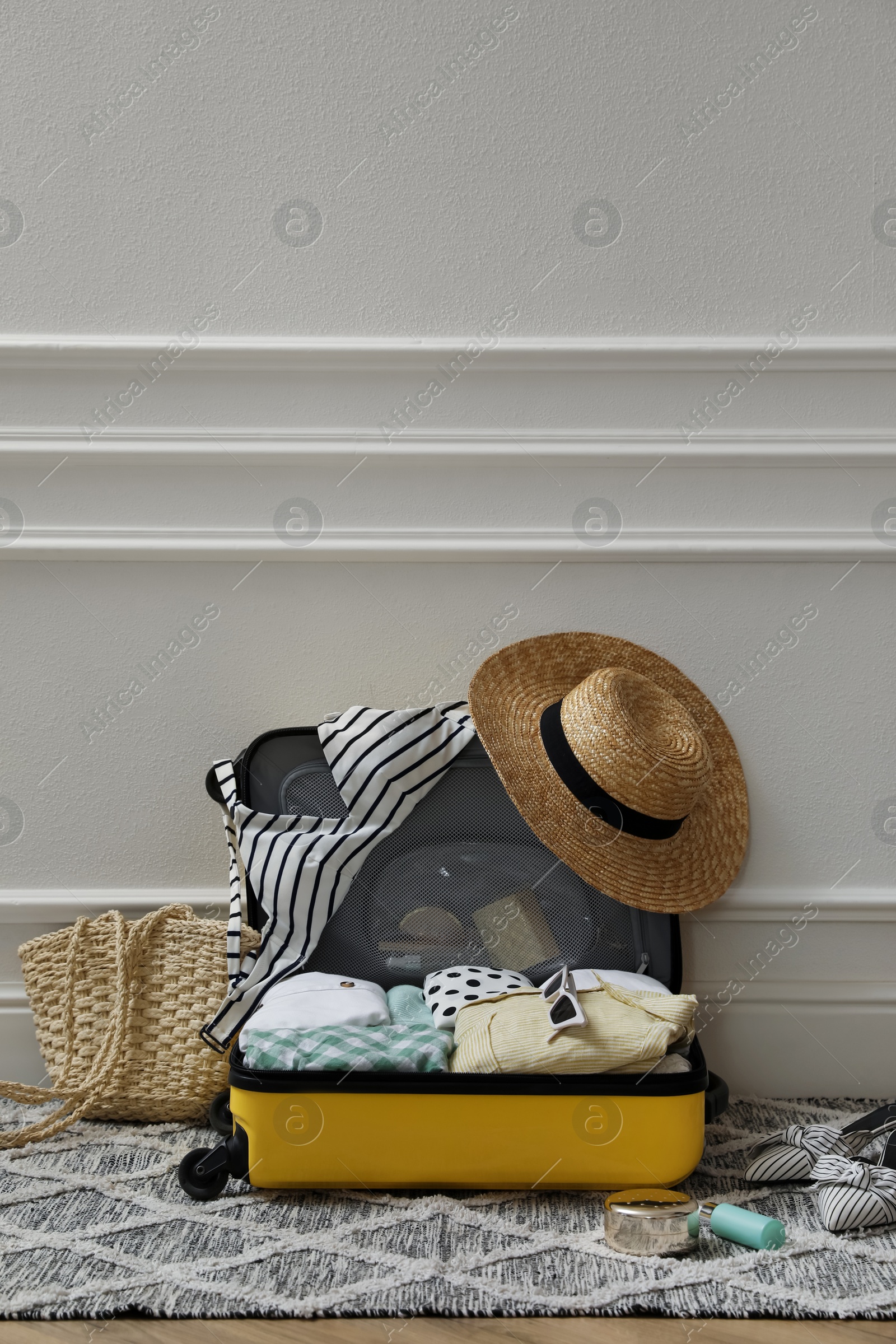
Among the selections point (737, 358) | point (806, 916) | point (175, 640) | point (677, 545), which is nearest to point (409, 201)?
point (737, 358)

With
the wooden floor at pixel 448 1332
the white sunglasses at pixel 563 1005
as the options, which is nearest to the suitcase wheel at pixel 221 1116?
the wooden floor at pixel 448 1332

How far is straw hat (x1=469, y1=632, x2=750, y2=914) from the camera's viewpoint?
162 centimetres

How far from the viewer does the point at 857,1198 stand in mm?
1303

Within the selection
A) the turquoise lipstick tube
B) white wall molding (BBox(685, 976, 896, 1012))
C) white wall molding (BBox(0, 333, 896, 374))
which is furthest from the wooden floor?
white wall molding (BBox(0, 333, 896, 374))

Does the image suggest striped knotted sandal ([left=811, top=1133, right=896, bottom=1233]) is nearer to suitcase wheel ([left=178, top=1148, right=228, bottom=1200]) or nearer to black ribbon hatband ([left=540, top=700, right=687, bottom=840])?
black ribbon hatband ([left=540, top=700, right=687, bottom=840])

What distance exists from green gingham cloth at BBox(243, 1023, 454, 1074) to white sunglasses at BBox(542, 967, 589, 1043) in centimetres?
17

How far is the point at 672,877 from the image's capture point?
5.69 feet

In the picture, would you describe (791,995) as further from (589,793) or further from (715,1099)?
(589,793)

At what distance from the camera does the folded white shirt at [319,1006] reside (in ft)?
4.70

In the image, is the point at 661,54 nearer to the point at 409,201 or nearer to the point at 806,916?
the point at 409,201

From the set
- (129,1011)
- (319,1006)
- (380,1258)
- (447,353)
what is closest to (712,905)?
(319,1006)

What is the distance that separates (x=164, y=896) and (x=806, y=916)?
125 cm

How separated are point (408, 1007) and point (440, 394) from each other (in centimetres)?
114

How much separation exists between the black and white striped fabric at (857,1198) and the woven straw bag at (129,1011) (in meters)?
0.95
